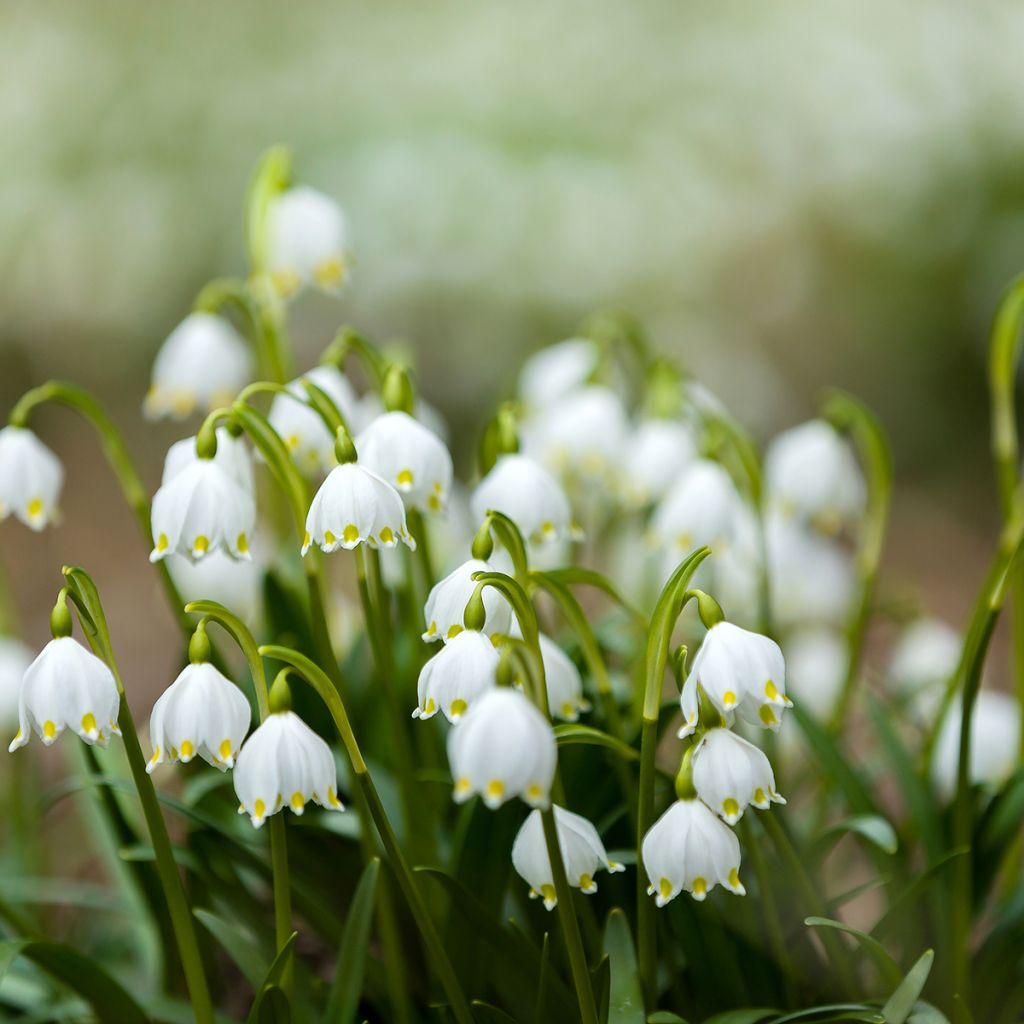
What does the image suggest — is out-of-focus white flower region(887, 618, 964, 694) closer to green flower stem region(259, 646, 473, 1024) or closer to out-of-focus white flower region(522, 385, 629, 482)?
out-of-focus white flower region(522, 385, 629, 482)

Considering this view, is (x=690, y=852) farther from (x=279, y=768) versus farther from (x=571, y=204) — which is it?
(x=571, y=204)

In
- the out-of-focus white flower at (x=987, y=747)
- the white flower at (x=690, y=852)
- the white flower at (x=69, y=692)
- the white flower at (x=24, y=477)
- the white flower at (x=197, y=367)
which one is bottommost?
the out-of-focus white flower at (x=987, y=747)

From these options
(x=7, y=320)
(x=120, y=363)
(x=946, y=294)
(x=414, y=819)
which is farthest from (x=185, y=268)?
(x=414, y=819)

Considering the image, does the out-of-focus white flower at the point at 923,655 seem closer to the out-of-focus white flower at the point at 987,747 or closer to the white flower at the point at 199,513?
the out-of-focus white flower at the point at 987,747

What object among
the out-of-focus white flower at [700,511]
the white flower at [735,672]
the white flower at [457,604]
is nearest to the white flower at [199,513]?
the white flower at [457,604]

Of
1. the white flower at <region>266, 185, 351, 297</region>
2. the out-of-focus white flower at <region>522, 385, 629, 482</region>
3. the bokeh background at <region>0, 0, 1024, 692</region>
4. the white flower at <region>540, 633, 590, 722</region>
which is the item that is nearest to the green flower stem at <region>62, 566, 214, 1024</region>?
the white flower at <region>540, 633, 590, 722</region>

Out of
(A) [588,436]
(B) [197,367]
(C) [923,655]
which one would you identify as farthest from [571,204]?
(B) [197,367]

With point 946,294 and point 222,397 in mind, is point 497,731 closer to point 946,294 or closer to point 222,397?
point 222,397
